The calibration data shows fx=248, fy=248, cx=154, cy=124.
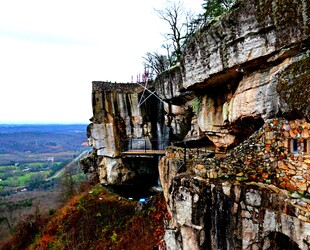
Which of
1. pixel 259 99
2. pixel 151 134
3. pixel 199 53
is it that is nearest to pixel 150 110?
pixel 151 134

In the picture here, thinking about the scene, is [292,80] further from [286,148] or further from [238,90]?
[238,90]

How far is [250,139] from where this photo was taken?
725 centimetres

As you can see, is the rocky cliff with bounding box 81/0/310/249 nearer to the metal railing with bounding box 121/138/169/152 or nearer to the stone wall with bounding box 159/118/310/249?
the stone wall with bounding box 159/118/310/249

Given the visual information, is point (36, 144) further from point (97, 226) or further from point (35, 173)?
point (97, 226)

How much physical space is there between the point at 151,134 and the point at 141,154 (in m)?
4.36

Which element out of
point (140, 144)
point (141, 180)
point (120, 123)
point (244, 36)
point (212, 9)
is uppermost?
point (212, 9)

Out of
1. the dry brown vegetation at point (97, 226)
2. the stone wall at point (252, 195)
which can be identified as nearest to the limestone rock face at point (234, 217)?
the stone wall at point (252, 195)

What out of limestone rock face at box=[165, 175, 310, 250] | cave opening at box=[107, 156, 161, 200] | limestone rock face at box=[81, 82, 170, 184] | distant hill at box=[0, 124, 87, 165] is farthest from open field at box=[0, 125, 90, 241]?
limestone rock face at box=[165, 175, 310, 250]

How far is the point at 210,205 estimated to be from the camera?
7141mm

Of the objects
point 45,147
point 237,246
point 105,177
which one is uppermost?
point 237,246

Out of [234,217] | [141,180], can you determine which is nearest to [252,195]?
[234,217]

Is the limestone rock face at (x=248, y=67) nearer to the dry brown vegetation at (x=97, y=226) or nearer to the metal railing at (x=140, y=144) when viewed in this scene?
the dry brown vegetation at (x=97, y=226)

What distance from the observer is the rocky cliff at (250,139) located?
6.12 m

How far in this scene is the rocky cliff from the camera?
6.12 meters
